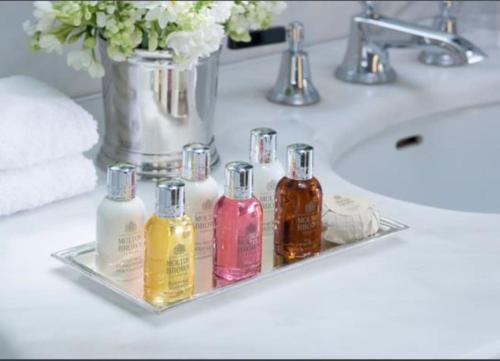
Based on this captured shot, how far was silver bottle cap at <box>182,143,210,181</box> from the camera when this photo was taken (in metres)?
1.18

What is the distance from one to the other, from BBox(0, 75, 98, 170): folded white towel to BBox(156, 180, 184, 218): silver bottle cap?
243 millimetres

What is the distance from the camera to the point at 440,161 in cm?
177

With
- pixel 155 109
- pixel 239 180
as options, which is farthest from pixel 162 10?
pixel 239 180

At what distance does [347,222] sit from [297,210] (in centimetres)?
6

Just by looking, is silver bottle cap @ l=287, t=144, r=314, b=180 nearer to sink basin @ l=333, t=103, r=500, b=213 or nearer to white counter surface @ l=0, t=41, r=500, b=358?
white counter surface @ l=0, t=41, r=500, b=358

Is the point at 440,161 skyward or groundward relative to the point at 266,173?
groundward

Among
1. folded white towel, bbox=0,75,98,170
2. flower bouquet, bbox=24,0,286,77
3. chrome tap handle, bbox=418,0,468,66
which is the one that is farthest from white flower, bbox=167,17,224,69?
chrome tap handle, bbox=418,0,468,66

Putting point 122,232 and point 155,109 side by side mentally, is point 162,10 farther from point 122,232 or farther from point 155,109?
point 122,232

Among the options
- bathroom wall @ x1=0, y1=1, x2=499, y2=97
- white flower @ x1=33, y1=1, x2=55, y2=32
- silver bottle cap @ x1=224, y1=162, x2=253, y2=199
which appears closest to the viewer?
silver bottle cap @ x1=224, y1=162, x2=253, y2=199

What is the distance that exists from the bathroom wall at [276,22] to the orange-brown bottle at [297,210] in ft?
1.63

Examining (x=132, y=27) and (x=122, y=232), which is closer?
(x=122, y=232)

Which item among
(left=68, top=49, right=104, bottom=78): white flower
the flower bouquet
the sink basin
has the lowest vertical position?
the sink basin

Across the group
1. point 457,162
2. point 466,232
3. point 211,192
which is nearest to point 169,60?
point 211,192

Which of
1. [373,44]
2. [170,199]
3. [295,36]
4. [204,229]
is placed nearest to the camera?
[170,199]
